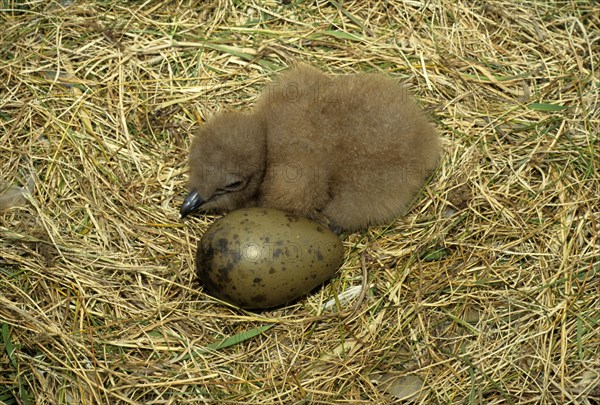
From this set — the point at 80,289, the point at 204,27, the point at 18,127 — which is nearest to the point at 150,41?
the point at 204,27

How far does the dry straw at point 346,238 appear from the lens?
2.53 metres

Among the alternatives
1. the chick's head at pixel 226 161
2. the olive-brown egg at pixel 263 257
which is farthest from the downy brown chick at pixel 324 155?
the olive-brown egg at pixel 263 257


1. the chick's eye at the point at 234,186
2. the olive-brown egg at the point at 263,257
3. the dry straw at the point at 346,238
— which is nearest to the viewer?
the olive-brown egg at the point at 263,257

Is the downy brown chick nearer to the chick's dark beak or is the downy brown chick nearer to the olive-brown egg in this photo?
the chick's dark beak

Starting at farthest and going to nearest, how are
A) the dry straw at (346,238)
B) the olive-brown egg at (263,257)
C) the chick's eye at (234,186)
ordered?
the chick's eye at (234,186) < the dry straw at (346,238) < the olive-brown egg at (263,257)

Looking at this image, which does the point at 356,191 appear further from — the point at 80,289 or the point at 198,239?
the point at 80,289

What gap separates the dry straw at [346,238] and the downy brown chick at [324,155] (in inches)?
8.7

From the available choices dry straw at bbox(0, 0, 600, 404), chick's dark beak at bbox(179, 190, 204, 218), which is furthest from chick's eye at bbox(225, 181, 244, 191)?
dry straw at bbox(0, 0, 600, 404)

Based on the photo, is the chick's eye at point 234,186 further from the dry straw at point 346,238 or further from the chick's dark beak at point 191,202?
the dry straw at point 346,238

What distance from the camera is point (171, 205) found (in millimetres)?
2910

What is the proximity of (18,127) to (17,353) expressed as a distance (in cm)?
114

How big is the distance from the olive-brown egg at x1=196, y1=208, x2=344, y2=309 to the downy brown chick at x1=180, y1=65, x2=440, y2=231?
6.9 inches

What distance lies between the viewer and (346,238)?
2.88 meters

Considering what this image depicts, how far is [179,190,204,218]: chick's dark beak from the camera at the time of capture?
2703 mm
